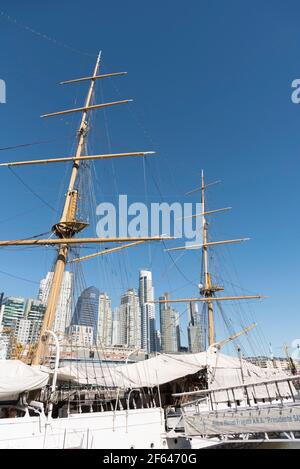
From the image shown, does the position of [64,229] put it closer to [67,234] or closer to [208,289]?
[67,234]

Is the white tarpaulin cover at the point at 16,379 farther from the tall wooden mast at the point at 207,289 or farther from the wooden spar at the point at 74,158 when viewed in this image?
the tall wooden mast at the point at 207,289

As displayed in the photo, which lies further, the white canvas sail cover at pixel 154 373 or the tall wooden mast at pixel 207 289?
the tall wooden mast at pixel 207 289

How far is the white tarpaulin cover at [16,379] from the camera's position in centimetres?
1018

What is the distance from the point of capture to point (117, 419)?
12.8 meters

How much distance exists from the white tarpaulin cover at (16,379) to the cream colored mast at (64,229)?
475cm

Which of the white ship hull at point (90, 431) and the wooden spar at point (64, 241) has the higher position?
the wooden spar at point (64, 241)

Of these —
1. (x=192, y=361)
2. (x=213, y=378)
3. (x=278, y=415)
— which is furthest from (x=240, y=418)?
(x=192, y=361)

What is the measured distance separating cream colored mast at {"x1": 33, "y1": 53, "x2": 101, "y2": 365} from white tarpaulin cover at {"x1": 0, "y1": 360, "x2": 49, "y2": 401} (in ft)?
15.6

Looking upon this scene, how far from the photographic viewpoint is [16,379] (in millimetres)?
10539

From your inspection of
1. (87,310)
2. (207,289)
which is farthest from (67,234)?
(87,310)

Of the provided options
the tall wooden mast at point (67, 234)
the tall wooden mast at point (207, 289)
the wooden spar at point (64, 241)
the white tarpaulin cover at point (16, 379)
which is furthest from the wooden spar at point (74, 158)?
the tall wooden mast at point (207, 289)

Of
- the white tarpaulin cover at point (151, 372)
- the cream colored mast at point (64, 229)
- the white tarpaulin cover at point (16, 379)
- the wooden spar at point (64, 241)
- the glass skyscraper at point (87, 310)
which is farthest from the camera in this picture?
the glass skyscraper at point (87, 310)
